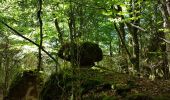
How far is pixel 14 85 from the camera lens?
12.9m

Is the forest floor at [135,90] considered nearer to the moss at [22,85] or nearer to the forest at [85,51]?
the forest at [85,51]

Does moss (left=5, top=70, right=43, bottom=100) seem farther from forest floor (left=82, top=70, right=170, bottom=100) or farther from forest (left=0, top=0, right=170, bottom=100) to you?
forest floor (left=82, top=70, right=170, bottom=100)

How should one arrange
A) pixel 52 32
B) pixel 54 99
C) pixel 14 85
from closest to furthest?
pixel 54 99 < pixel 14 85 < pixel 52 32

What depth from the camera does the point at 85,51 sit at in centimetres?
1361

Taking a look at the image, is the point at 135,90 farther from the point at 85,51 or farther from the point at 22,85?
the point at 22,85

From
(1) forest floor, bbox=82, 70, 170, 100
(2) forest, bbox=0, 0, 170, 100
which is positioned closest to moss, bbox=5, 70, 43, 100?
(2) forest, bbox=0, 0, 170, 100

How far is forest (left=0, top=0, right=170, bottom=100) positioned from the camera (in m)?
7.93

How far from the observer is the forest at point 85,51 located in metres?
7.93

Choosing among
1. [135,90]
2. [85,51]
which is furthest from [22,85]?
[135,90]

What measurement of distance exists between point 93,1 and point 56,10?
1.44m

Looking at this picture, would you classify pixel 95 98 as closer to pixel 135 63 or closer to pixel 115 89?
pixel 115 89

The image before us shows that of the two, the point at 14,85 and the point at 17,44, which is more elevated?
the point at 17,44

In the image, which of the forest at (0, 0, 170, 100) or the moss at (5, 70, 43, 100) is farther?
the moss at (5, 70, 43, 100)

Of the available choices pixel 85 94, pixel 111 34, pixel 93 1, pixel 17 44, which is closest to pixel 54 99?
pixel 85 94
